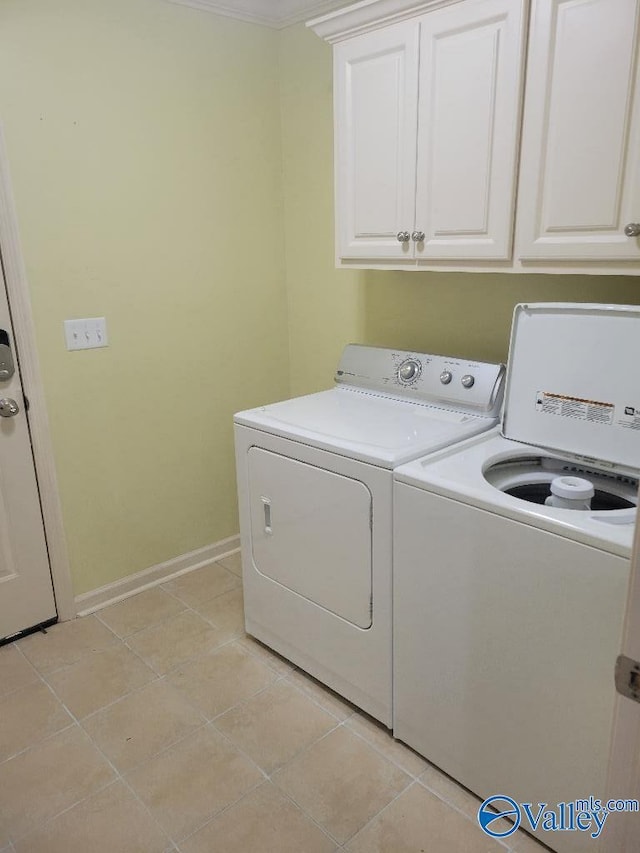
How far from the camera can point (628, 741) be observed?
74cm

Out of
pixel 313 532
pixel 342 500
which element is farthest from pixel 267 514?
pixel 342 500

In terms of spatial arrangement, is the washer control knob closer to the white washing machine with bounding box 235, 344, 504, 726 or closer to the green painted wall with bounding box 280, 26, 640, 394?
the white washing machine with bounding box 235, 344, 504, 726

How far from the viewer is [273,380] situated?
9.81 feet

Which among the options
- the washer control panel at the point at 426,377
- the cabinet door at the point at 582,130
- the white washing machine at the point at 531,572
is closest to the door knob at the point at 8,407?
the washer control panel at the point at 426,377

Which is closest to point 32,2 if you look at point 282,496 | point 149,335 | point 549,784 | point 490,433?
point 149,335

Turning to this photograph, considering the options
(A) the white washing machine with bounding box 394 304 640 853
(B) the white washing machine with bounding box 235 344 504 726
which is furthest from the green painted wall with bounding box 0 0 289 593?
(A) the white washing machine with bounding box 394 304 640 853

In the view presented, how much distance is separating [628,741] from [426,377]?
5.00ft

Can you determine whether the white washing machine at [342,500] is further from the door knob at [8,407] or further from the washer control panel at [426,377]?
the door knob at [8,407]

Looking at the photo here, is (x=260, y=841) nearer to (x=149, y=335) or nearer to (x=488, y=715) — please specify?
(x=488, y=715)

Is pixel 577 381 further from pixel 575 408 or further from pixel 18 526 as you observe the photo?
pixel 18 526

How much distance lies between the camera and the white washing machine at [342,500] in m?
1.78

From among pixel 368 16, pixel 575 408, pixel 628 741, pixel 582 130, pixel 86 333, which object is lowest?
pixel 628 741

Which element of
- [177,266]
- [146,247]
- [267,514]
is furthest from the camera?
[177,266]

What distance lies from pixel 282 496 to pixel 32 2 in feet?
5.81
